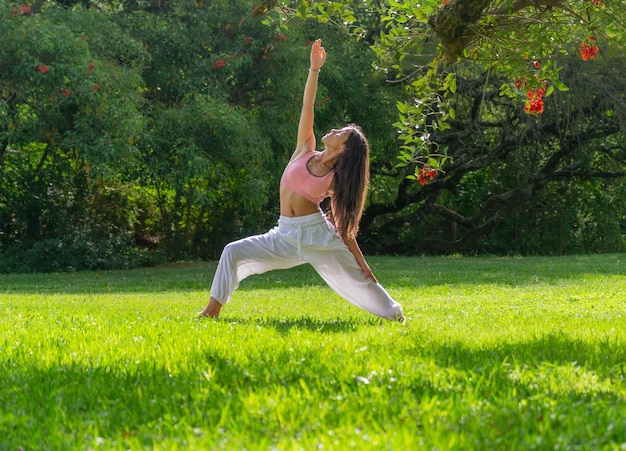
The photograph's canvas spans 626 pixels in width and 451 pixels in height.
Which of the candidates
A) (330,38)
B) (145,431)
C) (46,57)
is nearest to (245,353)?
(145,431)

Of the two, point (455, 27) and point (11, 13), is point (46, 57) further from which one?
point (455, 27)

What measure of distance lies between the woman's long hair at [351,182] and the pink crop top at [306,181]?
10 cm

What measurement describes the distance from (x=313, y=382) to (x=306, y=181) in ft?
9.99

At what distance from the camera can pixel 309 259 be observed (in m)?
7.30

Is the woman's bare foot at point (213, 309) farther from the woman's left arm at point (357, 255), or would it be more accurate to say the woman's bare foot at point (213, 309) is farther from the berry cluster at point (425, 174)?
the berry cluster at point (425, 174)

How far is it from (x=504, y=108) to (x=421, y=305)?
49.7ft

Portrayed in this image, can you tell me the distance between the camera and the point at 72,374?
4.70 m

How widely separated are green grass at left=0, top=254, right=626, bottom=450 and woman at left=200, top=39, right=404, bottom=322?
15.5 inches

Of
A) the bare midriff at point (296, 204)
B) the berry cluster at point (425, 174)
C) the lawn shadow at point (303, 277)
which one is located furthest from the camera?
the lawn shadow at point (303, 277)

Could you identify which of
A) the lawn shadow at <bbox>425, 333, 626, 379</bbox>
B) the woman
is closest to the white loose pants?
the woman

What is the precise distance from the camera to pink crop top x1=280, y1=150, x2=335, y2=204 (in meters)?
7.15

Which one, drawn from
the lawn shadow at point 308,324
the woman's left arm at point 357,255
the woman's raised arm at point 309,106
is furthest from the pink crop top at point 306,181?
the lawn shadow at point 308,324

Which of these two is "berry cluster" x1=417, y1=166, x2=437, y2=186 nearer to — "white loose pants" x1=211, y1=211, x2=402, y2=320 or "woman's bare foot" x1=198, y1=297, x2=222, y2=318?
"white loose pants" x1=211, y1=211, x2=402, y2=320

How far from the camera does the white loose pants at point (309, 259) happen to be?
7.23 m
